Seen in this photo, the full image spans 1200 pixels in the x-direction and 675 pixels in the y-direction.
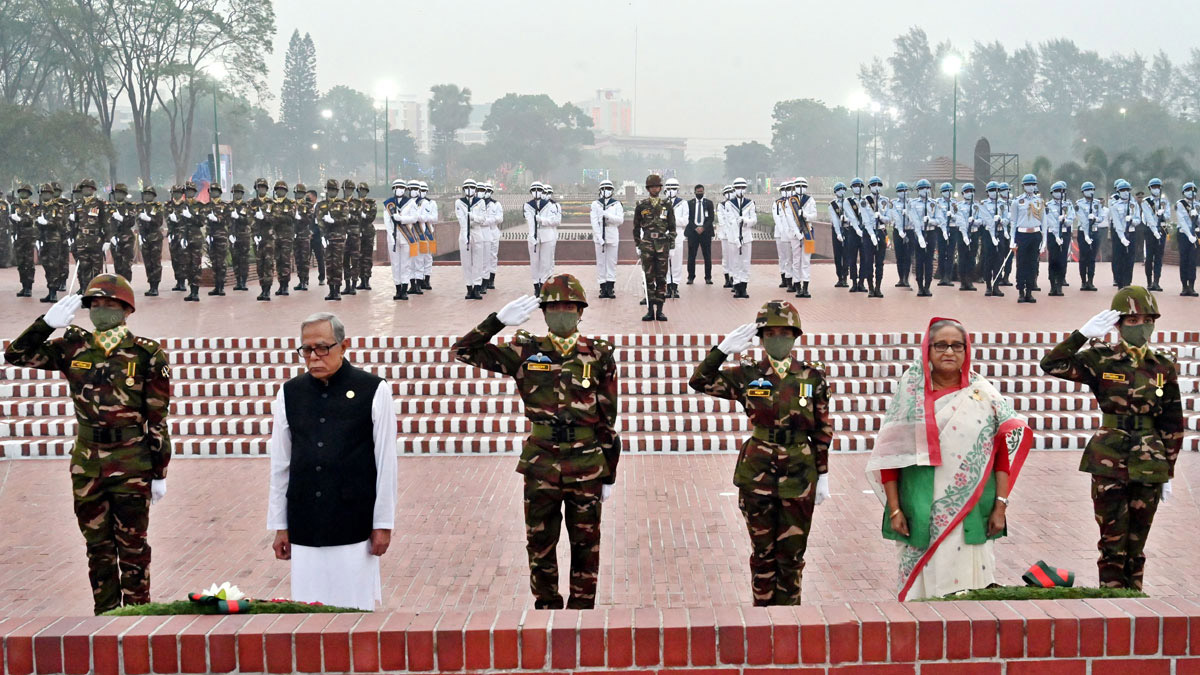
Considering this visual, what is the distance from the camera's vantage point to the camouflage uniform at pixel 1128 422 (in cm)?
545

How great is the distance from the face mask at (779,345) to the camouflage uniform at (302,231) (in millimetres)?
14214

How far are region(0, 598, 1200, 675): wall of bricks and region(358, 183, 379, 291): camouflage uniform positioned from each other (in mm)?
15000

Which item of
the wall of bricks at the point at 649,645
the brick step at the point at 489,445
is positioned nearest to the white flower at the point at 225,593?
the wall of bricks at the point at 649,645

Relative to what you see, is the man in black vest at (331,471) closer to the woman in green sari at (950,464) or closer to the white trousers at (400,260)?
the woman in green sari at (950,464)

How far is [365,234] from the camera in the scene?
18.2 meters

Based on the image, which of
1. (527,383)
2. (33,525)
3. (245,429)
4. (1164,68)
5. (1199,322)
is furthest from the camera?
Answer: (1164,68)

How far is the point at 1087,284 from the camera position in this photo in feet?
58.9

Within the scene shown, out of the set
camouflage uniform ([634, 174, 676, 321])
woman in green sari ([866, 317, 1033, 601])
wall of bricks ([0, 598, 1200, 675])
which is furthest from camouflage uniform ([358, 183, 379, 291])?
wall of bricks ([0, 598, 1200, 675])

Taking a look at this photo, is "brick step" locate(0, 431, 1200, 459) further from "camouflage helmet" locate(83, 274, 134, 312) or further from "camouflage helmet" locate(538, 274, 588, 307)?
"camouflage helmet" locate(538, 274, 588, 307)

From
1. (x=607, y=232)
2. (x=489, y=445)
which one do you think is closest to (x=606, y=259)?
(x=607, y=232)

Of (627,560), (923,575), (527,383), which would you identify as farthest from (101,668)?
(627,560)

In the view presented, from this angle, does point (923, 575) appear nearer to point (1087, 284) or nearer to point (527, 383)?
point (527, 383)

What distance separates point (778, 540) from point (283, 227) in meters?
14.0

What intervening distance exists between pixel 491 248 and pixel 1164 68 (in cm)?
8036
